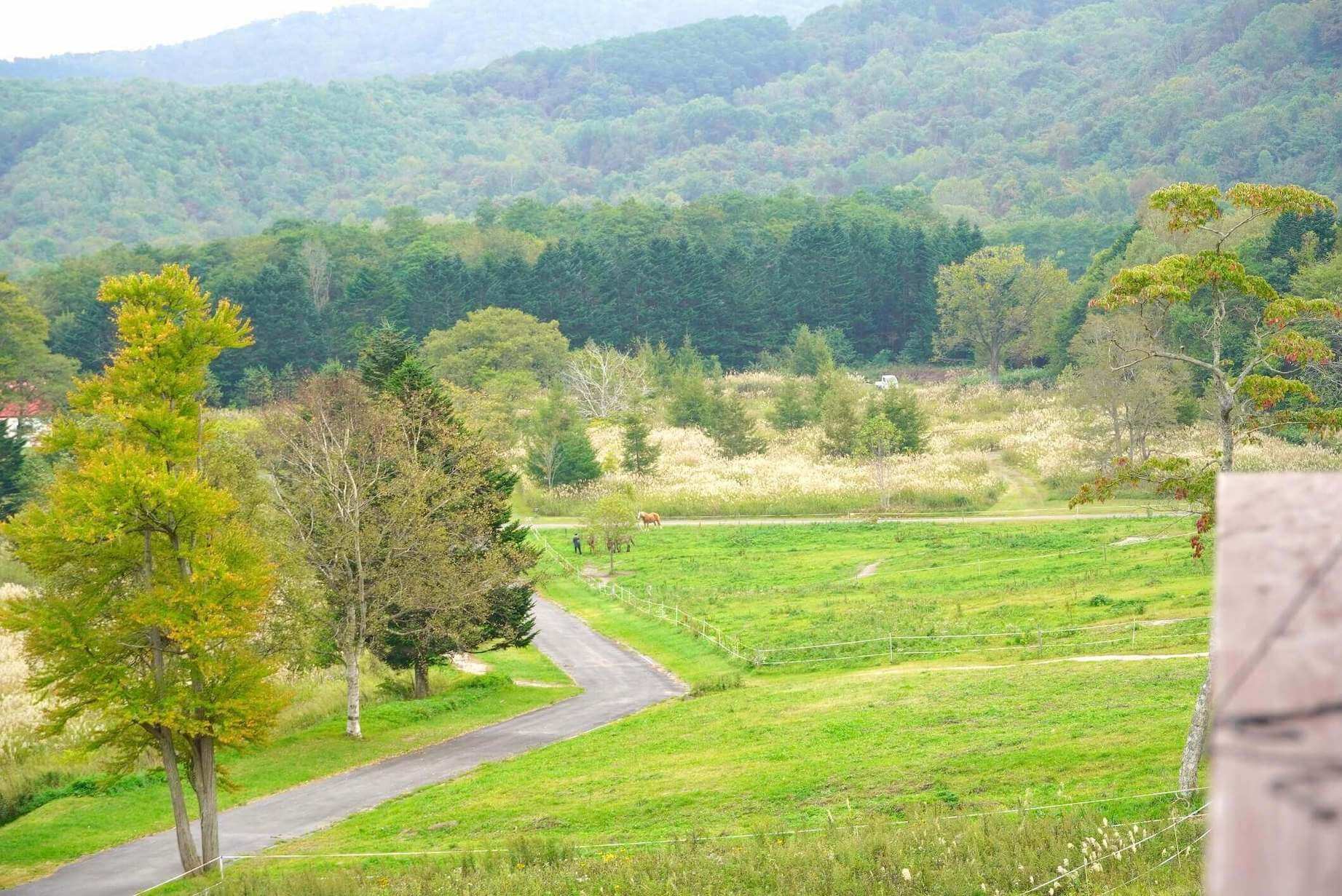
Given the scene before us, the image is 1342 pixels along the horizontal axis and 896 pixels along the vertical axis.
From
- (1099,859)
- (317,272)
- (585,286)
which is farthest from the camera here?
(585,286)

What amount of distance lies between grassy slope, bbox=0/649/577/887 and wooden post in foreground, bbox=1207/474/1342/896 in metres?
24.6

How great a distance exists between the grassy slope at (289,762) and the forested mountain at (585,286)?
236 feet

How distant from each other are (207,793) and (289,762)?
776 centimetres

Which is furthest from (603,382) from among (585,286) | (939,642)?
(939,642)

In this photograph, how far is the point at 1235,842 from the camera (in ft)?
4.79

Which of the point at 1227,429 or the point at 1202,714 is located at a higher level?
the point at 1227,429

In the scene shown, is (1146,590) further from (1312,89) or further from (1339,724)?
(1312,89)

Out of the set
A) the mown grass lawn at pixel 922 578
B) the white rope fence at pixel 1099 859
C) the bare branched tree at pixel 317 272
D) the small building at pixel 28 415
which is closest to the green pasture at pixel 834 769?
the white rope fence at pixel 1099 859

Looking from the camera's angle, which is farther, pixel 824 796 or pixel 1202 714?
pixel 824 796

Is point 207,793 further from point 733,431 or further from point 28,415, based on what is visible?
point 28,415

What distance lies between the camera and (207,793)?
856 inches

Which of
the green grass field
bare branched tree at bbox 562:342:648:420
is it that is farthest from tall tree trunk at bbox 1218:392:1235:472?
bare branched tree at bbox 562:342:648:420

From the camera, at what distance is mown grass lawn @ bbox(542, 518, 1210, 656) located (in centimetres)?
3478

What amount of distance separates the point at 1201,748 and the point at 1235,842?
58.1 feet
